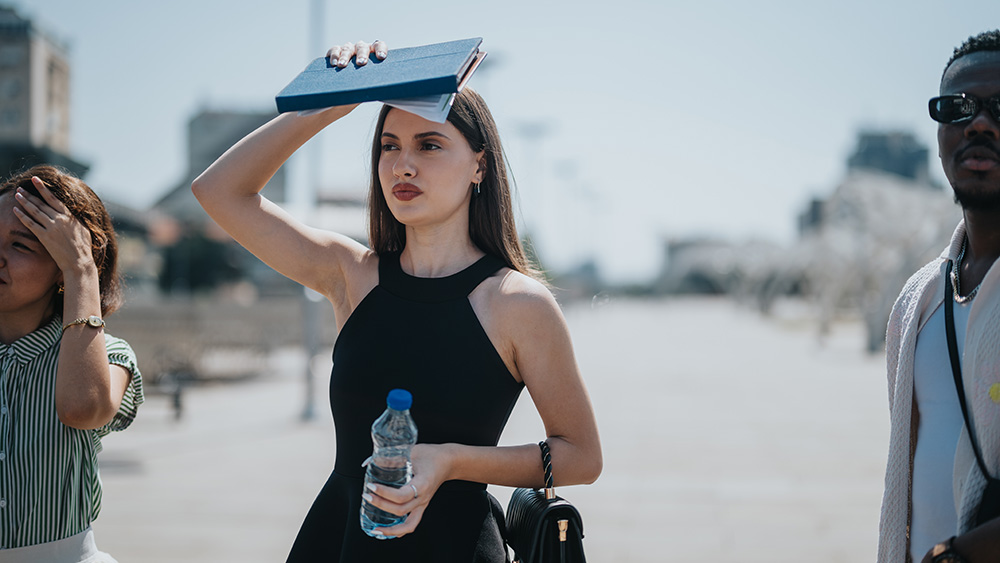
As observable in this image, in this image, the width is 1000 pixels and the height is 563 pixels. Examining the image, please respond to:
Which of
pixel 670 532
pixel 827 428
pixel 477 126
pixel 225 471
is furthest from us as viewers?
pixel 827 428

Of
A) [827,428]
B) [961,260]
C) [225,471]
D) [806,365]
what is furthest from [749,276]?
[961,260]

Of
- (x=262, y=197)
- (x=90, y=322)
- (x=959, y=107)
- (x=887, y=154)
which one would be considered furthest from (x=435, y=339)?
(x=887, y=154)

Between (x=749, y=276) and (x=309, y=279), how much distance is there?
62.8 m

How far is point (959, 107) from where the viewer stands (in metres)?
1.79

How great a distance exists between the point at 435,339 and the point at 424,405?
0.16 m

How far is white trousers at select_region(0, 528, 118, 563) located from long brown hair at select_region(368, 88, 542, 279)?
3.41 feet

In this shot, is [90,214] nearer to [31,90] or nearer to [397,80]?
[397,80]

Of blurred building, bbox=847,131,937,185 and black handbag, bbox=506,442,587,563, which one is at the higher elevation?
blurred building, bbox=847,131,937,185

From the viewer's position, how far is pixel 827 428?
32.7 feet

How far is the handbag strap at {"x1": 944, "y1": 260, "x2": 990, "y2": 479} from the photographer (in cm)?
167

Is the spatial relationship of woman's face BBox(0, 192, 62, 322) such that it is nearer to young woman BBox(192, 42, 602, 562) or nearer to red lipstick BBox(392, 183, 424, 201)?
young woman BBox(192, 42, 602, 562)

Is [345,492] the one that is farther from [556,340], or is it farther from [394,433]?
[556,340]

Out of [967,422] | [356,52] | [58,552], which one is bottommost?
[58,552]

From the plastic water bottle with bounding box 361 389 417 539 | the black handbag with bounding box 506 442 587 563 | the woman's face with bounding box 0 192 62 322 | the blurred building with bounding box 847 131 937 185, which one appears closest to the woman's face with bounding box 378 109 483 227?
the plastic water bottle with bounding box 361 389 417 539
